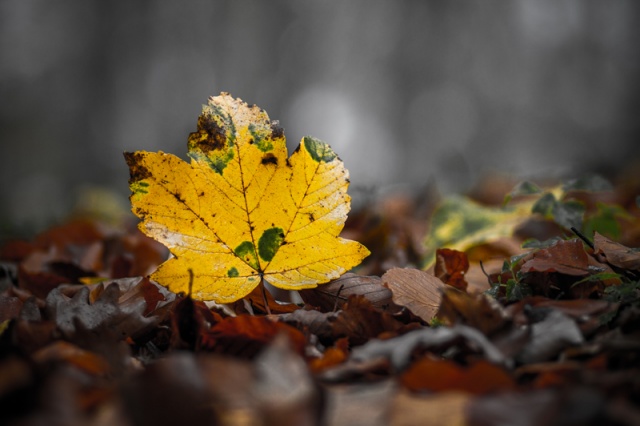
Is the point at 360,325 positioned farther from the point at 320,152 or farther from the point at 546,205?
the point at 546,205

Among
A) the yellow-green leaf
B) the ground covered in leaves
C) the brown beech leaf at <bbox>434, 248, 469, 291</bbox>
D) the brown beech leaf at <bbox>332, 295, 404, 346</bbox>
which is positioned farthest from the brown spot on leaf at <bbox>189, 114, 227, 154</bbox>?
the yellow-green leaf

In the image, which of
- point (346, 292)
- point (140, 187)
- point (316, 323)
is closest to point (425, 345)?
point (316, 323)

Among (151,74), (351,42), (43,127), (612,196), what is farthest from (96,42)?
(612,196)

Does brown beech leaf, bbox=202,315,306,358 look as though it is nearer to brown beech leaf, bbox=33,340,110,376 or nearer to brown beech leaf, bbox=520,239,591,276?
brown beech leaf, bbox=33,340,110,376

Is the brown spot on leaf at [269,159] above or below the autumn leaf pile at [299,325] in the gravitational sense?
above

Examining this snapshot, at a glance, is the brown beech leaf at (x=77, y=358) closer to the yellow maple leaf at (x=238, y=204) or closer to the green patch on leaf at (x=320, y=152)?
the yellow maple leaf at (x=238, y=204)

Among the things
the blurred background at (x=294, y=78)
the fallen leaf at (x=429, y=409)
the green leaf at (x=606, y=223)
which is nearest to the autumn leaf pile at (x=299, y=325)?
the fallen leaf at (x=429, y=409)

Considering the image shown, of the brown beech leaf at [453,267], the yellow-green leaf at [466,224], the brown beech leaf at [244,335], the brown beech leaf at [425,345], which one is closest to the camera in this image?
the brown beech leaf at [425,345]
